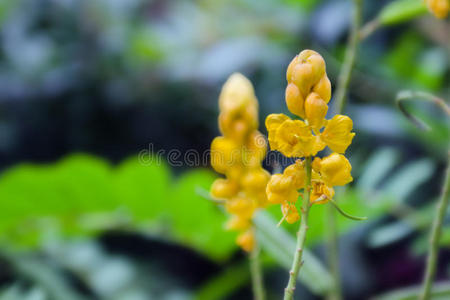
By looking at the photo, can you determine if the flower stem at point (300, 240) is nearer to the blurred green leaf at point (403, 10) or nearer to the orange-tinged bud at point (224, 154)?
the orange-tinged bud at point (224, 154)

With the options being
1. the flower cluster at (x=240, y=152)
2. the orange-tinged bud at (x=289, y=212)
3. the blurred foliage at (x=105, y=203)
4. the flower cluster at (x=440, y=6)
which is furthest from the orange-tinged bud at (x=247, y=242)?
the blurred foliage at (x=105, y=203)

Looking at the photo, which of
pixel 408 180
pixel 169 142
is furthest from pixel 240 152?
pixel 169 142

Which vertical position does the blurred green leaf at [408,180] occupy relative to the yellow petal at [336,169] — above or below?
above

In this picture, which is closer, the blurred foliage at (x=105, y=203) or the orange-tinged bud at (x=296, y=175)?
the orange-tinged bud at (x=296, y=175)

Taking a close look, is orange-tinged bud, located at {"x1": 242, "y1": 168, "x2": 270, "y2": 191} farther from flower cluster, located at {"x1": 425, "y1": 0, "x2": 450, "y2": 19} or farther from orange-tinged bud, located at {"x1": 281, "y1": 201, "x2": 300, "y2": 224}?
flower cluster, located at {"x1": 425, "y1": 0, "x2": 450, "y2": 19}

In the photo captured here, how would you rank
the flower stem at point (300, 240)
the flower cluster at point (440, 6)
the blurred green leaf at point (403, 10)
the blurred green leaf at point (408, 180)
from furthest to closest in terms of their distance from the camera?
the blurred green leaf at point (408, 180)
the blurred green leaf at point (403, 10)
the flower cluster at point (440, 6)
the flower stem at point (300, 240)

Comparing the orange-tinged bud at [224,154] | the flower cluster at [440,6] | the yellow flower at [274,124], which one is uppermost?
the flower cluster at [440,6]
